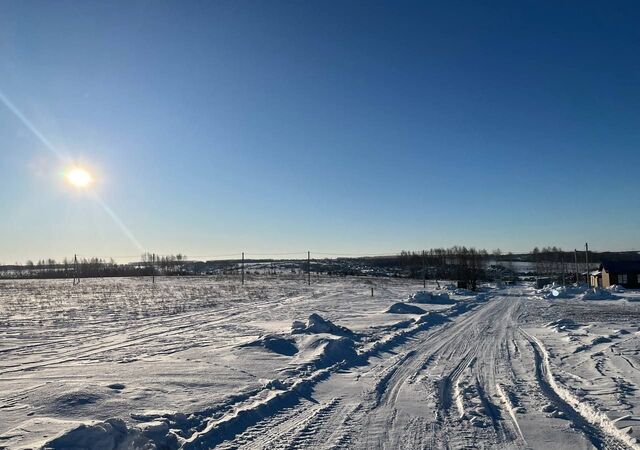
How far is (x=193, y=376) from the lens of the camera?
803cm

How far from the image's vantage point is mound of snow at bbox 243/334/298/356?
10.7 m

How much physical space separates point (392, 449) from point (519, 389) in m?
3.40

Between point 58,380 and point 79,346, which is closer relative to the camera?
point 58,380

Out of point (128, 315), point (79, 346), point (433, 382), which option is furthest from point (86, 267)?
point (433, 382)

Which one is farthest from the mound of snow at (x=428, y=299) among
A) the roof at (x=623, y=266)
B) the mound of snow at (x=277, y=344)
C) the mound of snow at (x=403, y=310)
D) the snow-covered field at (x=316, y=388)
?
the roof at (x=623, y=266)

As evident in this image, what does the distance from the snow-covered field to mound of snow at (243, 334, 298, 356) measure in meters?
0.05

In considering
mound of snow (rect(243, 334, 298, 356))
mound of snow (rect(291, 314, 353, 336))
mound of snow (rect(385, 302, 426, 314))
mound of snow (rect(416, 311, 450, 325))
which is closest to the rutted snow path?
mound of snow (rect(243, 334, 298, 356))

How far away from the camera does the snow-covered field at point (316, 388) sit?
16.7 feet

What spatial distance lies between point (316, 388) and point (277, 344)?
3757mm

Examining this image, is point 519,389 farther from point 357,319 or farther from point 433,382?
point 357,319

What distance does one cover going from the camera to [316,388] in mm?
7469

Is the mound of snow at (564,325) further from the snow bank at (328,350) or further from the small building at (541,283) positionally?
the small building at (541,283)

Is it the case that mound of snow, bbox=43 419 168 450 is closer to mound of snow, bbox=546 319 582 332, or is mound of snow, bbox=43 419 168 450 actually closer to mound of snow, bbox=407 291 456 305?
mound of snow, bbox=546 319 582 332

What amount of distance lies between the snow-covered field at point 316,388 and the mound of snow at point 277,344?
5 cm
